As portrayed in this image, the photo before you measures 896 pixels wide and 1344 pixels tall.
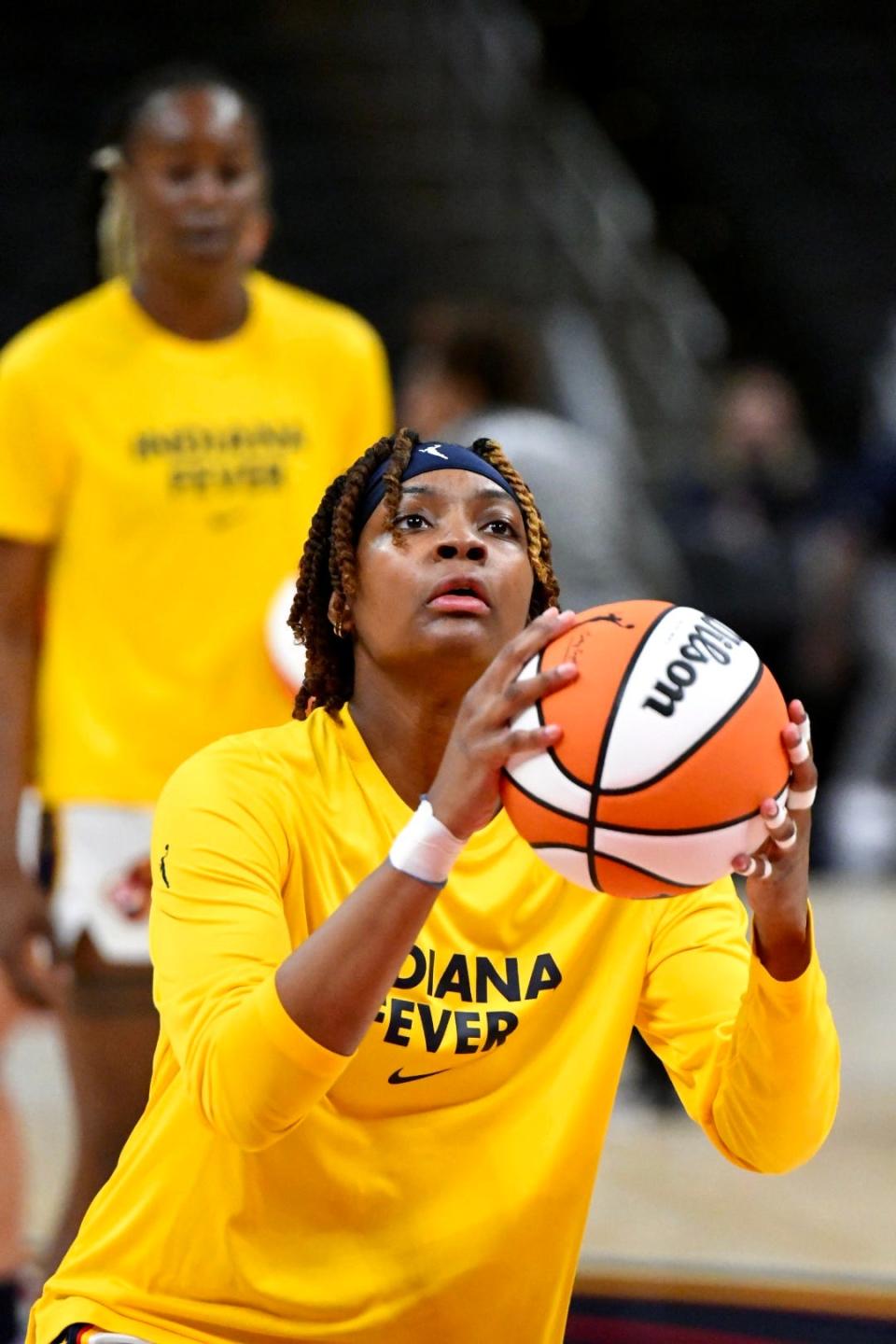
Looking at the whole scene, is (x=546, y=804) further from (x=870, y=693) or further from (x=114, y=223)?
(x=870, y=693)

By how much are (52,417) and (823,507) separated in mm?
6073

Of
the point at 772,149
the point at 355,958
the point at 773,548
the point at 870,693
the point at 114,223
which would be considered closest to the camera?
the point at 355,958

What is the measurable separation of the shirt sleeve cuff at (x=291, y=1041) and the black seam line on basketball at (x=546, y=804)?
0.30 m

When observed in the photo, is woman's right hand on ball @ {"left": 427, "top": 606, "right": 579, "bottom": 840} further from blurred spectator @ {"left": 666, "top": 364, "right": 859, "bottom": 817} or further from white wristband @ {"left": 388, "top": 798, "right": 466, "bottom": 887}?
blurred spectator @ {"left": 666, "top": 364, "right": 859, "bottom": 817}

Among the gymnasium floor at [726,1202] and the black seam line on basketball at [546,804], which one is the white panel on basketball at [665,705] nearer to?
the black seam line on basketball at [546,804]

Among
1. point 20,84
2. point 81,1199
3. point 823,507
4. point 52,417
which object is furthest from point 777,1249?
point 20,84

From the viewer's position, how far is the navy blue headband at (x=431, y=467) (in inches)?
97.0

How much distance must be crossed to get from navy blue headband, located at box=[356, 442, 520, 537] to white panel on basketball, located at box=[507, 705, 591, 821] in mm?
430

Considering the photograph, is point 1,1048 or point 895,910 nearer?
point 1,1048

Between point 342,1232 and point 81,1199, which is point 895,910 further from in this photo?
point 342,1232

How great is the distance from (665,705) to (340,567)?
1.68ft

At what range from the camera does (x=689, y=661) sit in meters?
2.18

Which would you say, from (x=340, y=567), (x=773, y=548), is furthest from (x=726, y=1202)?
(x=773, y=548)

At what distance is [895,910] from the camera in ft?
28.6
